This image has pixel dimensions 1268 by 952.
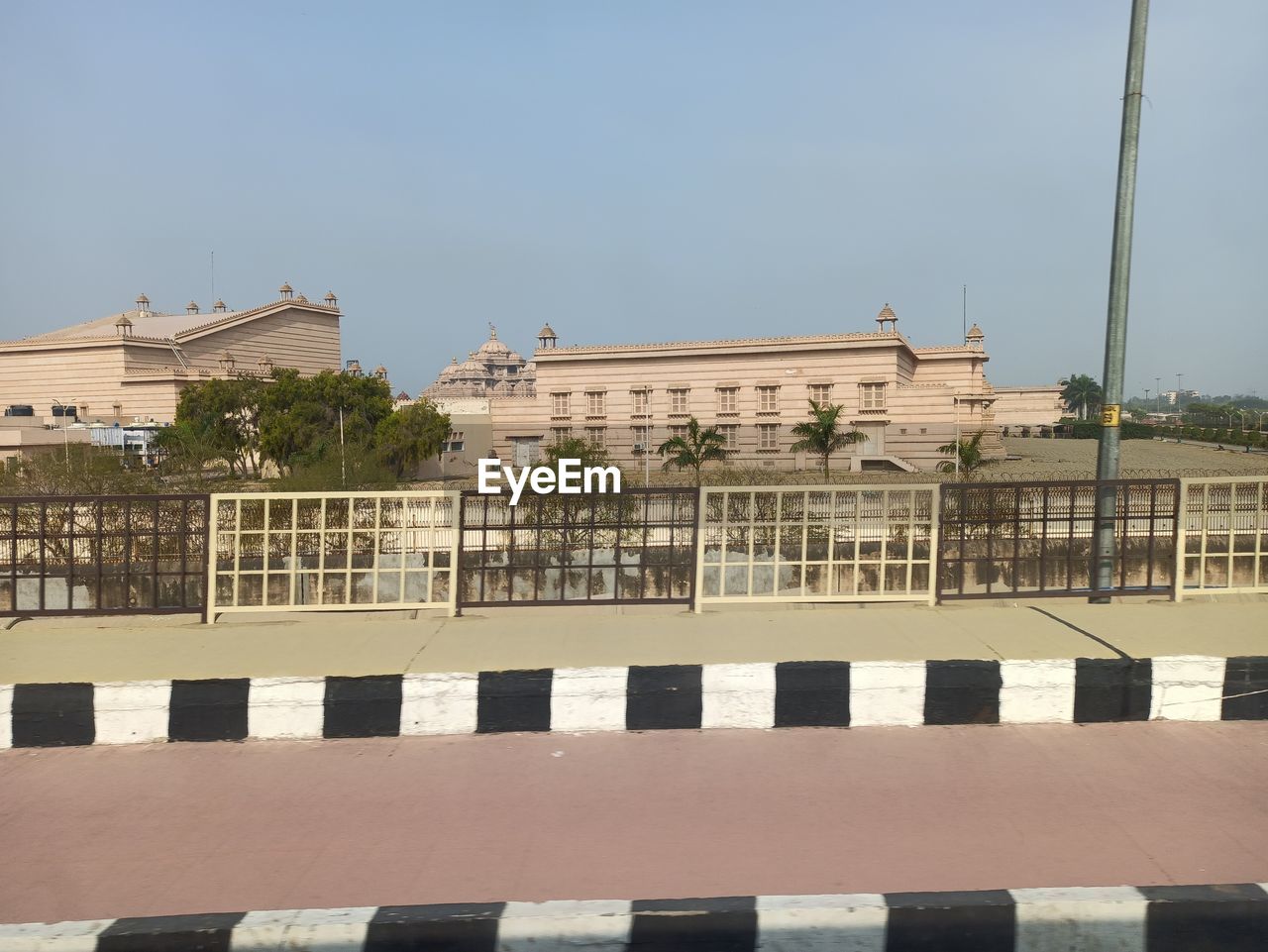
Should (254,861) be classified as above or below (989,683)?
below

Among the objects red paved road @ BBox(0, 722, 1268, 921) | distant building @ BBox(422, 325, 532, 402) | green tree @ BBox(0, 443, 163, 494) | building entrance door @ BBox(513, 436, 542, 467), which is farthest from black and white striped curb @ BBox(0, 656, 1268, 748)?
distant building @ BBox(422, 325, 532, 402)

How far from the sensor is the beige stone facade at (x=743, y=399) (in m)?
A: 45.4

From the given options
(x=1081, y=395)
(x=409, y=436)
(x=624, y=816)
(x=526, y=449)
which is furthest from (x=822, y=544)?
(x=1081, y=395)

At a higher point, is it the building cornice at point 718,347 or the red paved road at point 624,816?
the building cornice at point 718,347

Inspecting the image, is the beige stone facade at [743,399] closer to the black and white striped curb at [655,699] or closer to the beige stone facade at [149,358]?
the beige stone facade at [149,358]

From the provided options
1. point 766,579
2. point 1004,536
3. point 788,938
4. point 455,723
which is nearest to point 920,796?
point 788,938

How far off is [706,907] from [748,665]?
2.13 m

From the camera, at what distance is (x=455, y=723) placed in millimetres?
4973

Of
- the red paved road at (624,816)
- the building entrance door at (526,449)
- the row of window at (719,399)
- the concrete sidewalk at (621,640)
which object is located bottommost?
the building entrance door at (526,449)

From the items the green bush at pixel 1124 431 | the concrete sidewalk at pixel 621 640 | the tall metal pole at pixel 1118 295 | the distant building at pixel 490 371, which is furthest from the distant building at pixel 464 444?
the distant building at pixel 490 371

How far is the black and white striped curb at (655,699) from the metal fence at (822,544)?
1596 mm

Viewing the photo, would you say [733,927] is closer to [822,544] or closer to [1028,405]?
[822,544]

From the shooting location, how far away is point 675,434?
4603cm

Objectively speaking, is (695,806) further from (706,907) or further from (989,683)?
(989,683)
